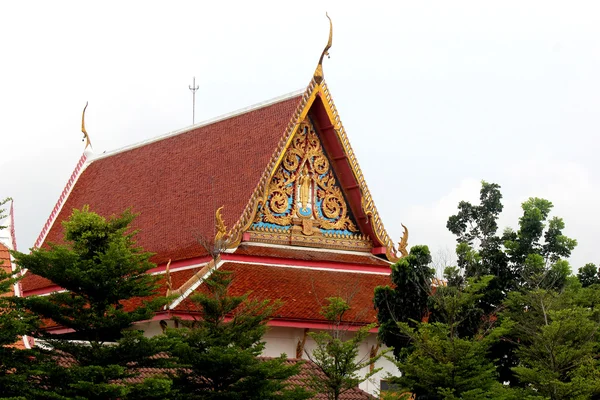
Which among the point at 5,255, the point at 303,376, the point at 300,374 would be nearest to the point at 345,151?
the point at 303,376

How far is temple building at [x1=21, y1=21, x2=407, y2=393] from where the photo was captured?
825 inches

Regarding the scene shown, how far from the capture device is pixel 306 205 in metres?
22.8

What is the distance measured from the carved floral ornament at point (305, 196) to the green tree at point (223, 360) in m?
5.20

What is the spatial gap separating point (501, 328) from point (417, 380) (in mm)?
1434

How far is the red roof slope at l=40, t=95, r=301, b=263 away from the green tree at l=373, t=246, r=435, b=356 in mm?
3951

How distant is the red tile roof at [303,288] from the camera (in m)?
20.5

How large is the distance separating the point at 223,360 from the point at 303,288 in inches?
200

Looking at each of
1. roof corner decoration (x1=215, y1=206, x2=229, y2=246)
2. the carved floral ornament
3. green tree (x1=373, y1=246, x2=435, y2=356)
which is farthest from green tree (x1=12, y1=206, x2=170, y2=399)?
the carved floral ornament

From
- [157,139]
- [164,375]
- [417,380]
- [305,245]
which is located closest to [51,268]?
[164,375]

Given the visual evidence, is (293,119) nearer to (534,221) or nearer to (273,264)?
(273,264)

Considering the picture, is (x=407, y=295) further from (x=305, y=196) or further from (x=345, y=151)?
(x=345, y=151)

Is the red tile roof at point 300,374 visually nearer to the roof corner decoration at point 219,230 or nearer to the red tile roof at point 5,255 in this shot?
the red tile roof at point 5,255

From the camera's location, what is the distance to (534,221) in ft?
72.9

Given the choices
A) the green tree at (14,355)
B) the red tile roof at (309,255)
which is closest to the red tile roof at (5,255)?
the green tree at (14,355)
